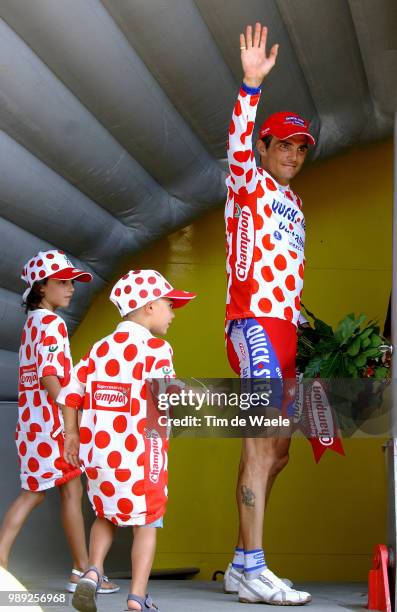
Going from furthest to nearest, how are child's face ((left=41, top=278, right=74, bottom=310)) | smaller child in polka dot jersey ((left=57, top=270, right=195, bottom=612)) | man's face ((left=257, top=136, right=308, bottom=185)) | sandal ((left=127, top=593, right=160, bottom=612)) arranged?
1. child's face ((left=41, top=278, right=74, bottom=310))
2. man's face ((left=257, top=136, right=308, bottom=185))
3. smaller child in polka dot jersey ((left=57, top=270, right=195, bottom=612))
4. sandal ((left=127, top=593, right=160, bottom=612))

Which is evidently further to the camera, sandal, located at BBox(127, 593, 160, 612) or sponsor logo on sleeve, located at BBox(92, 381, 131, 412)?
sponsor logo on sleeve, located at BBox(92, 381, 131, 412)

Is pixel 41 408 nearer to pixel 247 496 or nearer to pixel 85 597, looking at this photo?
pixel 247 496

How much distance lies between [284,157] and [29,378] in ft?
3.10

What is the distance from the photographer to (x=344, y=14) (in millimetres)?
3031

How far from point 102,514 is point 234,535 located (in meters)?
1.45

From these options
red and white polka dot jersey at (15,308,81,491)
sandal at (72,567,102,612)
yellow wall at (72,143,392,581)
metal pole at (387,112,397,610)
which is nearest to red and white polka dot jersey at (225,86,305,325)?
metal pole at (387,112,397,610)

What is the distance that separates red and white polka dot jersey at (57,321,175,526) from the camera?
2.27m

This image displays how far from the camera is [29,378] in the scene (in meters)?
2.92

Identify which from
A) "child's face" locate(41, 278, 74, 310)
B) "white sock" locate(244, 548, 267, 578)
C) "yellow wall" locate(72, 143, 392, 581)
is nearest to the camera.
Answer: "white sock" locate(244, 548, 267, 578)

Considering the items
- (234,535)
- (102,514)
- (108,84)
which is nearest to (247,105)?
(108,84)

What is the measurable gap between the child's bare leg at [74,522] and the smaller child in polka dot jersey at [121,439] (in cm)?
52

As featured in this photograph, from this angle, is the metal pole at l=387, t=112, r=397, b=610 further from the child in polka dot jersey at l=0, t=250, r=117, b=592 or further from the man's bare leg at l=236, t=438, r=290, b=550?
the child in polka dot jersey at l=0, t=250, r=117, b=592

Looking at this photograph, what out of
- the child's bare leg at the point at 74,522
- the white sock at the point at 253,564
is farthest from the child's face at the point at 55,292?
the white sock at the point at 253,564

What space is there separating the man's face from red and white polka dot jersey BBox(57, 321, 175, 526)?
663 millimetres
